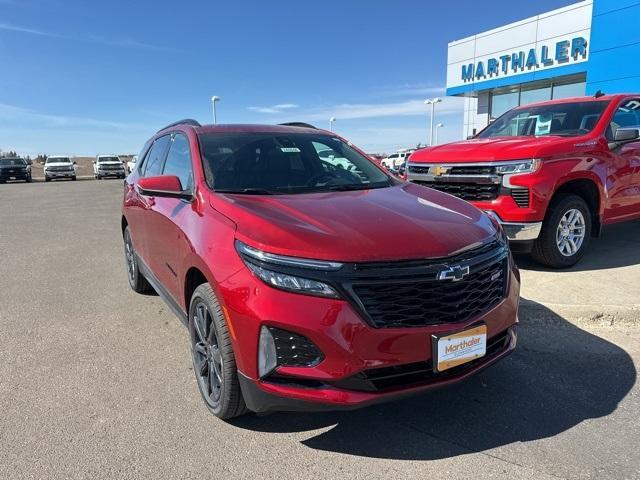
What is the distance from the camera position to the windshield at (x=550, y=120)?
605cm

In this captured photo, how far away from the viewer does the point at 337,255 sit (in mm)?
2359

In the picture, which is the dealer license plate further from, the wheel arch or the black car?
the black car

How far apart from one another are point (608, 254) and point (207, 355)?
536 centimetres

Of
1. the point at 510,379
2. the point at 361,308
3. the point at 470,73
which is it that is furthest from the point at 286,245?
the point at 470,73

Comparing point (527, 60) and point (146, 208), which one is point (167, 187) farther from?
point (527, 60)

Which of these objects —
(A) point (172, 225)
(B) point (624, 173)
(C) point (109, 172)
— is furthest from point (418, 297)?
(C) point (109, 172)

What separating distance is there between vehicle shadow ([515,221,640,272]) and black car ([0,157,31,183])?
34.2m

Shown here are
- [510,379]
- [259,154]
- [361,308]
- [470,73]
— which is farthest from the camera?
[470,73]

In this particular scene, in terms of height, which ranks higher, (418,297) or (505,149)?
(505,149)

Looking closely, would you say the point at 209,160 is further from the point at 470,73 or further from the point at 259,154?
the point at 470,73

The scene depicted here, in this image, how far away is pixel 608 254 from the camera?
619 cm

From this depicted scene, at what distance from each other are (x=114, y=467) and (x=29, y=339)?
7.29 ft

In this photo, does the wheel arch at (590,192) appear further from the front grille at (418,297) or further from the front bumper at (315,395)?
the front bumper at (315,395)

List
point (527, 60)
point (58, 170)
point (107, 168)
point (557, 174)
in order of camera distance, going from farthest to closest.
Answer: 1. point (107, 168)
2. point (58, 170)
3. point (527, 60)
4. point (557, 174)
